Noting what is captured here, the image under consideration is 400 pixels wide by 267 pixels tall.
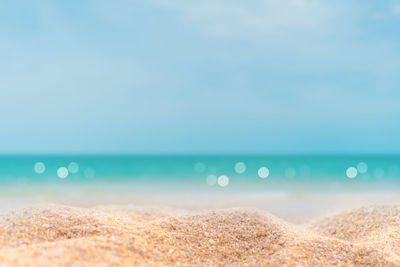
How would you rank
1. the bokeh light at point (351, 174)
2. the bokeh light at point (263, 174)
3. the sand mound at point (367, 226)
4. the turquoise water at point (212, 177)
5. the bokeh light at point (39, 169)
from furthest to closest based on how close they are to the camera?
the bokeh light at point (39, 169)
the bokeh light at point (263, 174)
the bokeh light at point (351, 174)
the turquoise water at point (212, 177)
the sand mound at point (367, 226)

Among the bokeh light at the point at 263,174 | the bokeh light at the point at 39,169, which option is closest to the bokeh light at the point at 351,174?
the bokeh light at the point at 263,174

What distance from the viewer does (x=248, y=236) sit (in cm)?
470

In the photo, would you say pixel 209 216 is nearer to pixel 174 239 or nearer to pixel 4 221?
pixel 174 239

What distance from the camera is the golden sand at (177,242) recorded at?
3438mm

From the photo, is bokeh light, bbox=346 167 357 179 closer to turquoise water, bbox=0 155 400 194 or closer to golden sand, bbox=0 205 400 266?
turquoise water, bbox=0 155 400 194

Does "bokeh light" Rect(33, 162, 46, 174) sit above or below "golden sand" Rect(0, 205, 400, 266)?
above

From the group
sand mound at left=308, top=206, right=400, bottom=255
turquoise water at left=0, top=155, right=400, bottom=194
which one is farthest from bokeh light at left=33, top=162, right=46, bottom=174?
sand mound at left=308, top=206, right=400, bottom=255

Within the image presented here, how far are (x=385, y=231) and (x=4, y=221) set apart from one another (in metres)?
4.86

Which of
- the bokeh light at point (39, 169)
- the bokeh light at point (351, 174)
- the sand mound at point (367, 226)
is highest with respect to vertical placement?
the bokeh light at point (39, 169)

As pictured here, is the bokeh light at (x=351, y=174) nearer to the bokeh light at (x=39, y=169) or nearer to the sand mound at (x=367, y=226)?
the sand mound at (x=367, y=226)

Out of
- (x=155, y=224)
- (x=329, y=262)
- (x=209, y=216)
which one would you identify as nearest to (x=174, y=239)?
(x=155, y=224)

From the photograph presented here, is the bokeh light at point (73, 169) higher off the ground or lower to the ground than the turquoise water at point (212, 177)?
higher

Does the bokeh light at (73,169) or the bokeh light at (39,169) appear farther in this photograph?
the bokeh light at (73,169)

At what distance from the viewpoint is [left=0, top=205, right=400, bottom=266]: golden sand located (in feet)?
11.3
